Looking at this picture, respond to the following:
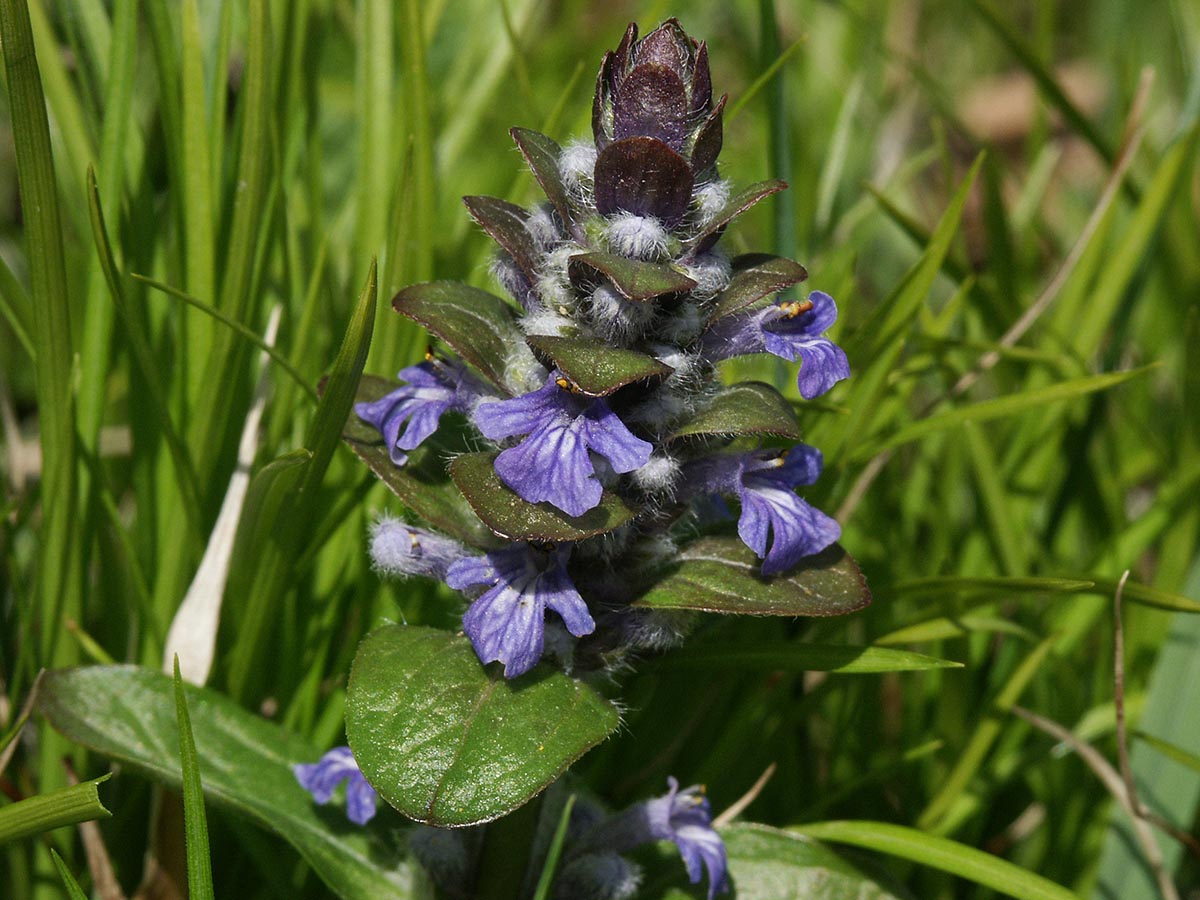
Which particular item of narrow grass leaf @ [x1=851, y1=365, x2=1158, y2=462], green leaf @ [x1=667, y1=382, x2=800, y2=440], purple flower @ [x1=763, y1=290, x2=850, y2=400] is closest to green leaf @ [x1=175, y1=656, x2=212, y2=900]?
green leaf @ [x1=667, y1=382, x2=800, y2=440]

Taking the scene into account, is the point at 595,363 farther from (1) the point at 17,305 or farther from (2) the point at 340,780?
(1) the point at 17,305

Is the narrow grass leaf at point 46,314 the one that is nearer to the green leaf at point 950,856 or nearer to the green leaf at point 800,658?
the green leaf at point 800,658

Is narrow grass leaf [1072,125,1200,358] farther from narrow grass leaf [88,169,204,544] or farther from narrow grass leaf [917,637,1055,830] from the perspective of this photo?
narrow grass leaf [88,169,204,544]

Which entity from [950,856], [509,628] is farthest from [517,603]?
[950,856]

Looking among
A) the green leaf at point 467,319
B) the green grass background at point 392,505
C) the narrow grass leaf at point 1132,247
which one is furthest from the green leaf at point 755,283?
the narrow grass leaf at point 1132,247

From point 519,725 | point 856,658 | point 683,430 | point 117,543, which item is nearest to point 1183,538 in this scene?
point 856,658

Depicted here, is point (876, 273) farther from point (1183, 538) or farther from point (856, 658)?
point (856, 658)
